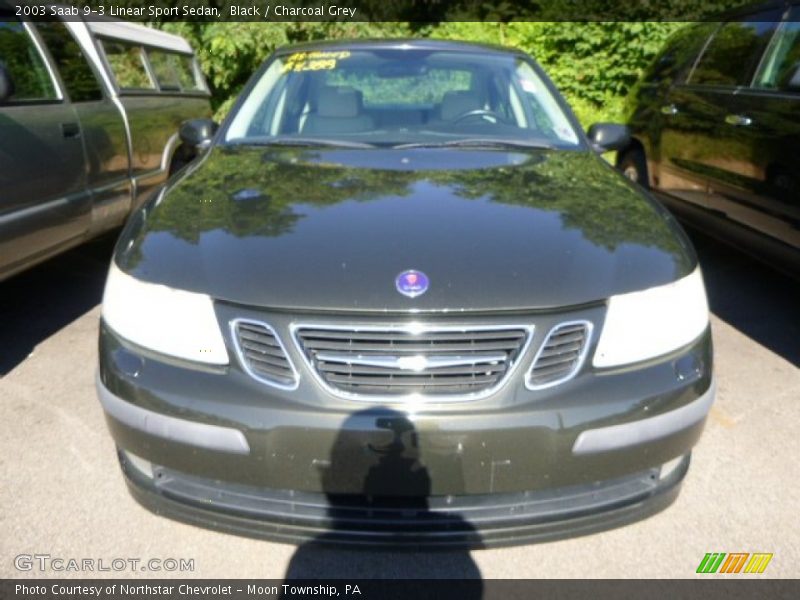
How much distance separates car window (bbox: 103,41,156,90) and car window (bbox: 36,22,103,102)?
416 mm

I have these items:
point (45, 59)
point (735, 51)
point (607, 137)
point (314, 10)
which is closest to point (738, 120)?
point (735, 51)

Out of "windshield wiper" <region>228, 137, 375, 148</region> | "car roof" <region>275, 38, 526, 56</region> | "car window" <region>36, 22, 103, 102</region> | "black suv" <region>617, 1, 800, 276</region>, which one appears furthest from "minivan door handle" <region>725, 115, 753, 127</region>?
"car window" <region>36, 22, 103, 102</region>

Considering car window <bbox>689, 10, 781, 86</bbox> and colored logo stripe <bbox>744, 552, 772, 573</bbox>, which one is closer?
colored logo stripe <bbox>744, 552, 772, 573</bbox>

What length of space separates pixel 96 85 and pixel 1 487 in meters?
3.09

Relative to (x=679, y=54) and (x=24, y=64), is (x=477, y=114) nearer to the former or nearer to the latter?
(x=24, y=64)

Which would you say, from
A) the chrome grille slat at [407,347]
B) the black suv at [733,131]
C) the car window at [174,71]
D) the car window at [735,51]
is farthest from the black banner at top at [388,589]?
the car window at [174,71]

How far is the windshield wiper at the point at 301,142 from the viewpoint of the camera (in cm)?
307

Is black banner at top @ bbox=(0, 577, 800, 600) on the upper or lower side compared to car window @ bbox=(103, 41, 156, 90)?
lower

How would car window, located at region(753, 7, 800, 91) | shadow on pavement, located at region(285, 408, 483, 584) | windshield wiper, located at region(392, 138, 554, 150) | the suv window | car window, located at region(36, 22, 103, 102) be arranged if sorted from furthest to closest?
1. the suv window
2. car window, located at region(36, 22, 103, 102)
3. car window, located at region(753, 7, 800, 91)
4. windshield wiper, located at region(392, 138, 554, 150)
5. shadow on pavement, located at region(285, 408, 483, 584)

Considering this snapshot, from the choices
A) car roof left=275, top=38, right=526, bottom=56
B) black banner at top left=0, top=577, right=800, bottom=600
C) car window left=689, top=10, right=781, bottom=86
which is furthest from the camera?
car window left=689, top=10, right=781, bottom=86

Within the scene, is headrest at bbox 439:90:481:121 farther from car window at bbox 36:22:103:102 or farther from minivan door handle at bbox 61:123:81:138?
car window at bbox 36:22:103:102

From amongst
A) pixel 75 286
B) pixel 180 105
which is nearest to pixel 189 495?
pixel 75 286

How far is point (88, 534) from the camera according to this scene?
2.36 metres

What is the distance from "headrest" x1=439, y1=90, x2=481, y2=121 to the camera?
3373mm
